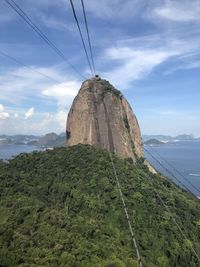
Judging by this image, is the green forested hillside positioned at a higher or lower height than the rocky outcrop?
lower

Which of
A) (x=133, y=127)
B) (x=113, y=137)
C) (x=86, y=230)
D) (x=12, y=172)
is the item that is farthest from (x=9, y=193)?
(x=133, y=127)

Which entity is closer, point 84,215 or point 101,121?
point 84,215

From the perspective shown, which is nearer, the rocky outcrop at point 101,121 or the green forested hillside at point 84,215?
the green forested hillside at point 84,215

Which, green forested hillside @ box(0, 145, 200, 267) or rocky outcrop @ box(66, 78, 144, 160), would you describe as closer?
green forested hillside @ box(0, 145, 200, 267)

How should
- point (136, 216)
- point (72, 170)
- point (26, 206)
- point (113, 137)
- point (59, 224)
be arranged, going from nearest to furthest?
point (59, 224)
point (26, 206)
point (136, 216)
point (72, 170)
point (113, 137)

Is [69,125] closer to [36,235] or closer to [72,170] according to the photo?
[72,170]
